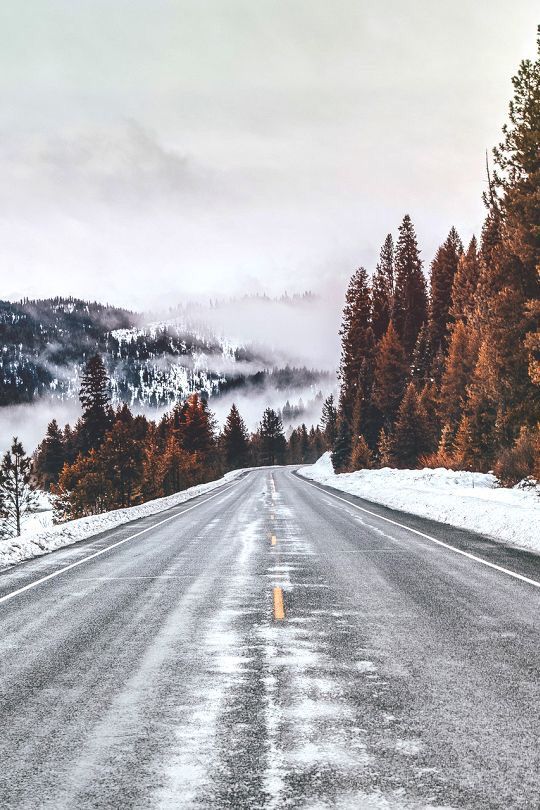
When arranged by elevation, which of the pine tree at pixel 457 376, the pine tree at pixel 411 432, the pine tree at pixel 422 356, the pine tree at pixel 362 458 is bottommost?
the pine tree at pixel 362 458

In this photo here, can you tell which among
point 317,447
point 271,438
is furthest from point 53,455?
point 317,447

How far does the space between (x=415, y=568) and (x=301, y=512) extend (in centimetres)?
1353

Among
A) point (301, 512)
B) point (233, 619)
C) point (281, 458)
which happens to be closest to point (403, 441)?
point (301, 512)

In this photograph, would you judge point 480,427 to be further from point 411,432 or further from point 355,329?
point 355,329

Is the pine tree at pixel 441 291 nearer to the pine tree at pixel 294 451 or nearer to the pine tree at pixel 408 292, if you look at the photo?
the pine tree at pixel 408 292

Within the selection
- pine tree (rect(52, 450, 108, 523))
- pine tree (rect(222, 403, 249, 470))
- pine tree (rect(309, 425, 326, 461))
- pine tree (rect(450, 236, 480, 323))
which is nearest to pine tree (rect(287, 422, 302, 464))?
pine tree (rect(309, 425, 326, 461))

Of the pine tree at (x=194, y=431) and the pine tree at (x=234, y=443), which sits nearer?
the pine tree at (x=194, y=431)

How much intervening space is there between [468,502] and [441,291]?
182ft

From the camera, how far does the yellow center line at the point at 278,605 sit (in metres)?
7.86

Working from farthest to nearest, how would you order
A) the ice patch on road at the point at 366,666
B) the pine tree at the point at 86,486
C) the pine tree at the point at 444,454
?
the pine tree at the point at 86,486
the pine tree at the point at 444,454
the ice patch on road at the point at 366,666

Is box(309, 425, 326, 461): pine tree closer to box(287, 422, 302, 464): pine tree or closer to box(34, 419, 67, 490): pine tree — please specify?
box(287, 422, 302, 464): pine tree

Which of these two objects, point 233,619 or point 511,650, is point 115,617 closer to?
point 233,619

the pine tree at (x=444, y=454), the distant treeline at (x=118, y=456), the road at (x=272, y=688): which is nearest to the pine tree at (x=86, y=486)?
the distant treeline at (x=118, y=456)

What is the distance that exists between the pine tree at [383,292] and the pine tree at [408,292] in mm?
1881
